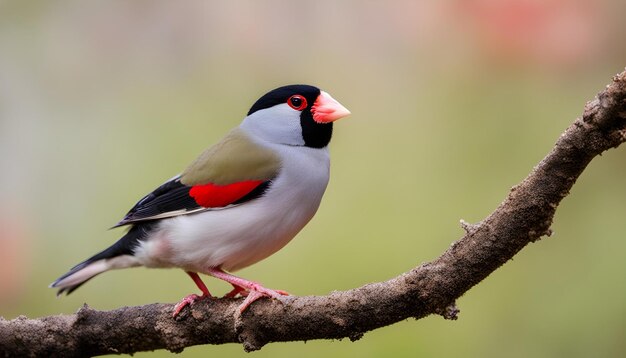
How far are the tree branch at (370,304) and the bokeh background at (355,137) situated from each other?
5.05ft

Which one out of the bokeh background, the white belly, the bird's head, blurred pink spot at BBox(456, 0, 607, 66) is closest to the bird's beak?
the bird's head

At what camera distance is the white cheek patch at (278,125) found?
315 cm

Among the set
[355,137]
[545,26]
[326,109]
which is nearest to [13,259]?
[355,137]

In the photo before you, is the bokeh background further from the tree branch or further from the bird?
the tree branch

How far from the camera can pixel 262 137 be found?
3.18 m

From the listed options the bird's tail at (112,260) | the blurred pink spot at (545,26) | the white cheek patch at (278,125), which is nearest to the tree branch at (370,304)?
the bird's tail at (112,260)

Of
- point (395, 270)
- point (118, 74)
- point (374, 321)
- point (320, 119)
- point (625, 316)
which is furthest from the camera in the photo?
point (118, 74)

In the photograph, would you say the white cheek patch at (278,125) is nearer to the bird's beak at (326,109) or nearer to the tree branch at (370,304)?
the bird's beak at (326,109)

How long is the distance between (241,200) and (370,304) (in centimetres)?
76

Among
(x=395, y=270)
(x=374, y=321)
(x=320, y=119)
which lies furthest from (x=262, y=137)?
(x=395, y=270)

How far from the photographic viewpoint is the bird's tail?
3.15 metres

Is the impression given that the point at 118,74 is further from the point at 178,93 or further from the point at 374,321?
the point at 374,321

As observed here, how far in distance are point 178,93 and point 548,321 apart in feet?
8.11

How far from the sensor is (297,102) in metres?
3.16
